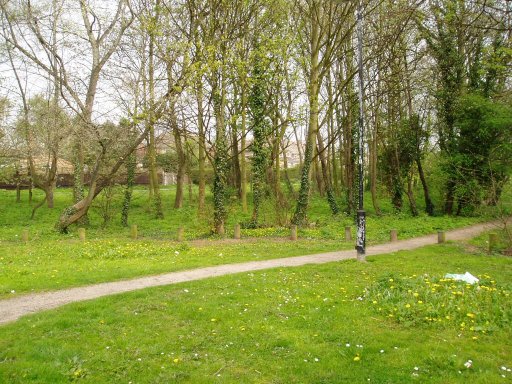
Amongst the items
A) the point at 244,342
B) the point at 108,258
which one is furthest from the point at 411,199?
the point at 244,342

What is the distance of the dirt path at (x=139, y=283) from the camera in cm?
822

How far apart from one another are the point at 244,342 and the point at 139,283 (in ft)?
15.5

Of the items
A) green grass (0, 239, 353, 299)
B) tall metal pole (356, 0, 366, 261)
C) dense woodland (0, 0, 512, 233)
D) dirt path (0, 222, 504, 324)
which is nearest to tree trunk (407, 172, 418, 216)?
dense woodland (0, 0, 512, 233)

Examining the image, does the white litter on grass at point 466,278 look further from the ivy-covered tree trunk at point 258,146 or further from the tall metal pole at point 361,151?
the ivy-covered tree trunk at point 258,146

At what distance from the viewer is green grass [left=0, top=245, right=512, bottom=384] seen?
17.3ft

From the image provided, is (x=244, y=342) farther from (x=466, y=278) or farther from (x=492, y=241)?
(x=492, y=241)

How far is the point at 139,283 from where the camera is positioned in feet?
33.5

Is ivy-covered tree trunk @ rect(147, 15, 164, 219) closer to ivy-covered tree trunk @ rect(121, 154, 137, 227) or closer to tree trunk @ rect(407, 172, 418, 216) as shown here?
ivy-covered tree trunk @ rect(121, 154, 137, 227)

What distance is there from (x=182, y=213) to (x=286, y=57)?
13408mm

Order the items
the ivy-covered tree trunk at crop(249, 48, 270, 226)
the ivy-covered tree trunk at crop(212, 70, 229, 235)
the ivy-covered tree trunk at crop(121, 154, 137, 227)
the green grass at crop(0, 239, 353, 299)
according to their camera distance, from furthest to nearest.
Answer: the ivy-covered tree trunk at crop(121, 154, 137, 227) < the ivy-covered tree trunk at crop(249, 48, 270, 226) < the ivy-covered tree trunk at crop(212, 70, 229, 235) < the green grass at crop(0, 239, 353, 299)

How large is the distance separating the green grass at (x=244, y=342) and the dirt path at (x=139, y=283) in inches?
27.7

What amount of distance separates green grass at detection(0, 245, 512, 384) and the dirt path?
0.70m

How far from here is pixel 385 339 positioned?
6.37m

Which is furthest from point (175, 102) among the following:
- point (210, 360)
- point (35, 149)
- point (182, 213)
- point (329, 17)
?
point (210, 360)
